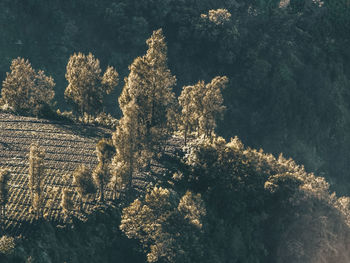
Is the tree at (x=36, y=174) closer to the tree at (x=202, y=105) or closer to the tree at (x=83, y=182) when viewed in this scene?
the tree at (x=83, y=182)

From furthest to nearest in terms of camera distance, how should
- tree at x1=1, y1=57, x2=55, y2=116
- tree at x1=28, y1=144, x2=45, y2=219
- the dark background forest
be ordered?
the dark background forest → tree at x1=1, y1=57, x2=55, y2=116 → tree at x1=28, y1=144, x2=45, y2=219

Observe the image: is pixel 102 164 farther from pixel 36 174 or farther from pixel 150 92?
pixel 150 92

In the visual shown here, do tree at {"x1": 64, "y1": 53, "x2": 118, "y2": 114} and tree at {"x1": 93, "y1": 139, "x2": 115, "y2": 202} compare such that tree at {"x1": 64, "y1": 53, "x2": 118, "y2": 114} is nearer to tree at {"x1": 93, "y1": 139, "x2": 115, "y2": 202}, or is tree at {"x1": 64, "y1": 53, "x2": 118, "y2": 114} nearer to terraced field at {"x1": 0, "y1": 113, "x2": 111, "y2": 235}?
terraced field at {"x1": 0, "y1": 113, "x2": 111, "y2": 235}

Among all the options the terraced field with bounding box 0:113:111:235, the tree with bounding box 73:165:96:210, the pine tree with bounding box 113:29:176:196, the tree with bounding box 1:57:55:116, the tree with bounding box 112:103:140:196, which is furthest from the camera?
the tree with bounding box 1:57:55:116

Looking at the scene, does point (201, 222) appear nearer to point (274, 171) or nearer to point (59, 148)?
point (274, 171)

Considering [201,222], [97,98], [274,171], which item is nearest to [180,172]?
[201,222]

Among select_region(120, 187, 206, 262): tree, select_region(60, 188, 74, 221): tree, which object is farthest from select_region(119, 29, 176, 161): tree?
select_region(60, 188, 74, 221): tree

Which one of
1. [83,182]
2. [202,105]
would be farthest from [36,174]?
[202,105]

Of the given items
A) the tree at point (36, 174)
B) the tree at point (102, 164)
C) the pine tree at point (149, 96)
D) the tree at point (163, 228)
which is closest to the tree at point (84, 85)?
the pine tree at point (149, 96)
